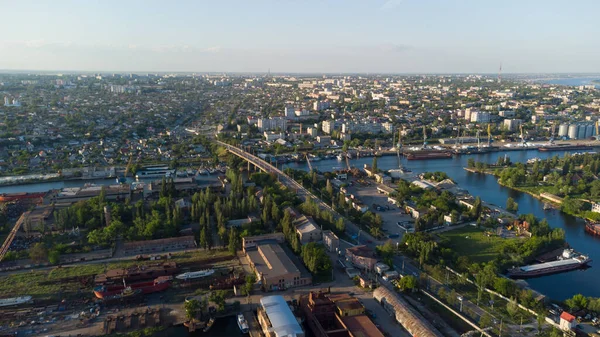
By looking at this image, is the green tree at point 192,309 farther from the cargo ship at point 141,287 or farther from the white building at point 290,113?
the white building at point 290,113

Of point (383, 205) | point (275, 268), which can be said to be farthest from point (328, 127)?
point (275, 268)

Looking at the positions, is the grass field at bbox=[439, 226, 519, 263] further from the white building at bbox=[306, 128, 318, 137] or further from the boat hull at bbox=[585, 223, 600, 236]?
the white building at bbox=[306, 128, 318, 137]

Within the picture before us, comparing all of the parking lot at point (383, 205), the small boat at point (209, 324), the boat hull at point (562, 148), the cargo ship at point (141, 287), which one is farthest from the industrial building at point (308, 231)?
the boat hull at point (562, 148)

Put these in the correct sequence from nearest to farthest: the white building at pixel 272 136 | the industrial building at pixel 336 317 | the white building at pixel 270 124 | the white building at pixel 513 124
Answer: the industrial building at pixel 336 317, the white building at pixel 272 136, the white building at pixel 270 124, the white building at pixel 513 124

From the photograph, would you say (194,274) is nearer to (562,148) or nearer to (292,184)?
(292,184)

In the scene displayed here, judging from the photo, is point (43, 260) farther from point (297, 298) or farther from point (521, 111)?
point (521, 111)

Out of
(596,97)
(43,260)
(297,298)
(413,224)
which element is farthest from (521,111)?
(43,260)
